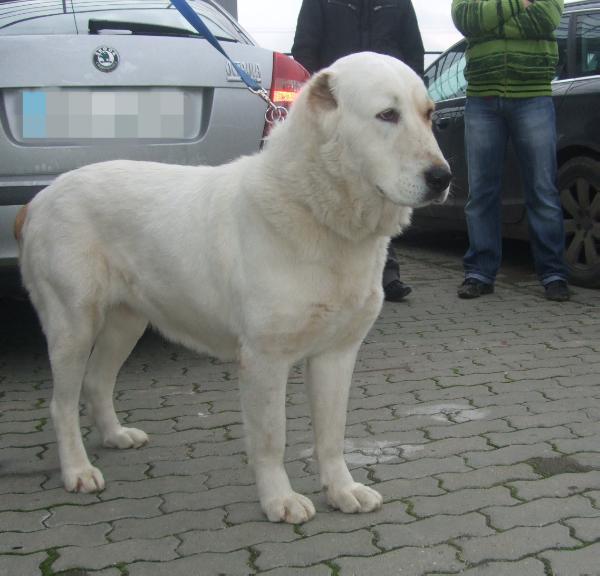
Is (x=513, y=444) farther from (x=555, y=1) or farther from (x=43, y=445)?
(x=555, y=1)

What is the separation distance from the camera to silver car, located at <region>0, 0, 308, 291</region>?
14.0 ft

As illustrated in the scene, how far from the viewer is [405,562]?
2682 millimetres

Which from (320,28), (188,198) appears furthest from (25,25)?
Result: (320,28)

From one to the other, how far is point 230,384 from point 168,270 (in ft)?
5.11

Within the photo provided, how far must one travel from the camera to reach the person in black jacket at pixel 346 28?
610cm

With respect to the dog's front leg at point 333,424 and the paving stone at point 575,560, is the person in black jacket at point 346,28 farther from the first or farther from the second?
the paving stone at point 575,560

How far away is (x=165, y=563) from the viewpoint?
2.73 m

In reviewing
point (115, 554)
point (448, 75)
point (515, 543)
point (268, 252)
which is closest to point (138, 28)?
point (268, 252)

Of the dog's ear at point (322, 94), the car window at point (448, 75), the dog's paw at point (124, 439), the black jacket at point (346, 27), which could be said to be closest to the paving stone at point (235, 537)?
the dog's paw at point (124, 439)

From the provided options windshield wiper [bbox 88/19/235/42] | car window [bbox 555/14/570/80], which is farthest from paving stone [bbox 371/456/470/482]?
car window [bbox 555/14/570/80]

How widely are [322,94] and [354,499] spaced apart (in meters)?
1.33

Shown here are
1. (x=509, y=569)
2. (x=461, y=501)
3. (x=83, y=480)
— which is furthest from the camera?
(x=83, y=480)

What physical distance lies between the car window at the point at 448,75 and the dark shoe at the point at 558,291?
200 centimetres

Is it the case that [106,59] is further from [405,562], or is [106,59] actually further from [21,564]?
[405,562]
